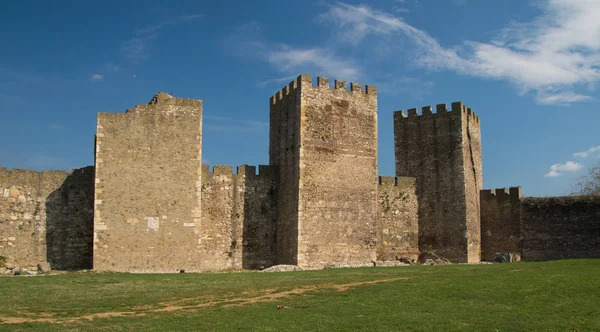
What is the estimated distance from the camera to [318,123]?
99.1 feet

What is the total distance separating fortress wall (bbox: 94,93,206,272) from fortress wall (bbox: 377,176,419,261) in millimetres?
10267

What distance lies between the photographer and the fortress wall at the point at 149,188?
87.9 feet

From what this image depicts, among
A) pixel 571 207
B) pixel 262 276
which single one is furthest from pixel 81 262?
pixel 571 207

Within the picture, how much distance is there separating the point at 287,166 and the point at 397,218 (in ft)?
24.1

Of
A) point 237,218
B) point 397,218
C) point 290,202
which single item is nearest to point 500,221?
point 397,218

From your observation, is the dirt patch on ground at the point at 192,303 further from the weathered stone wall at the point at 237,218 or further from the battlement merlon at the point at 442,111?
the battlement merlon at the point at 442,111

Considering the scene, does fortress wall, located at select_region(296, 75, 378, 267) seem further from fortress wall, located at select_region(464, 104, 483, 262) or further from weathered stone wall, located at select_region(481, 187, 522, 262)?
weathered stone wall, located at select_region(481, 187, 522, 262)

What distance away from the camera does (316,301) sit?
17281mm

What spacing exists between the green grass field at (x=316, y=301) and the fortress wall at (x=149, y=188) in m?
3.56

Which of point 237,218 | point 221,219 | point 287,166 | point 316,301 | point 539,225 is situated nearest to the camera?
point 316,301

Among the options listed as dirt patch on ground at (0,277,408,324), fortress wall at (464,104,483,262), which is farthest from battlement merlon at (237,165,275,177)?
dirt patch on ground at (0,277,408,324)

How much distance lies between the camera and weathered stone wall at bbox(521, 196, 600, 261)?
31.2 meters

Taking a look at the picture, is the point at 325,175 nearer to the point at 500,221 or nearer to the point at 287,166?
the point at 287,166

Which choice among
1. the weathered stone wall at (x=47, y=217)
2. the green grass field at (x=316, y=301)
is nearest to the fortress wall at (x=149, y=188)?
the weathered stone wall at (x=47, y=217)
